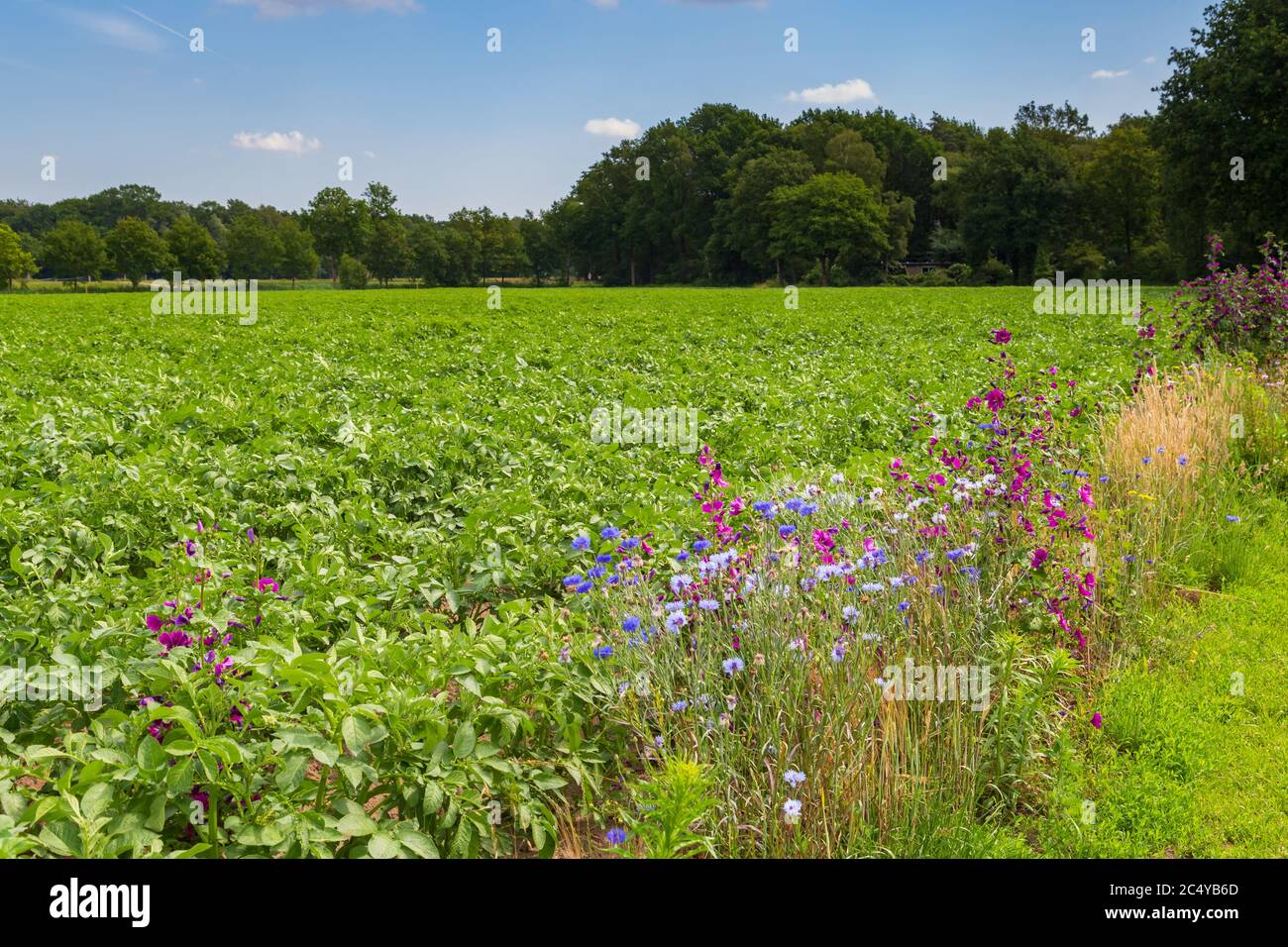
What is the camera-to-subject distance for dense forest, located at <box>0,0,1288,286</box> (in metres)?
47.4

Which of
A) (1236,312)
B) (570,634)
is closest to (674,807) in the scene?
(570,634)

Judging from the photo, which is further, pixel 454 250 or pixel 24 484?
pixel 454 250

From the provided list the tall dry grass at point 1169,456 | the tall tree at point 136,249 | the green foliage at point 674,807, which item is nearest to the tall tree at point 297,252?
the tall tree at point 136,249

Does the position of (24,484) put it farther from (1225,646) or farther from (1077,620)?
(1225,646)

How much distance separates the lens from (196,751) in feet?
9.02

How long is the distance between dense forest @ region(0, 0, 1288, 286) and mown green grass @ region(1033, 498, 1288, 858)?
4613cm

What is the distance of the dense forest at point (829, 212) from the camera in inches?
1868

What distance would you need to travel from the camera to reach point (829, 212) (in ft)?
285

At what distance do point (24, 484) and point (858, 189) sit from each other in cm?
8916

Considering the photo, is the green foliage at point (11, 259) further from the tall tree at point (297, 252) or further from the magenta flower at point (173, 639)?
the magenta flower at point (173, 639)

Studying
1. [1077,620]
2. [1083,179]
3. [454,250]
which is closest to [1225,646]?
[1077,620]

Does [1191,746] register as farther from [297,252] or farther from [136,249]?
[136,249]

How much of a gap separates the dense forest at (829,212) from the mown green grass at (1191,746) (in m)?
46.1

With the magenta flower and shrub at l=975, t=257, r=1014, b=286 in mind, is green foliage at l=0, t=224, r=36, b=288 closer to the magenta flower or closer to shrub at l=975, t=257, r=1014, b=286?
shrub at l=975, t=257, r=1014, b=286
